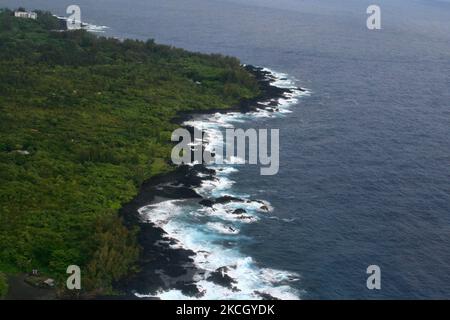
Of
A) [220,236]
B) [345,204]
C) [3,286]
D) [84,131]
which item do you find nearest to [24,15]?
[84,131]

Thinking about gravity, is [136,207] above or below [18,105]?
below

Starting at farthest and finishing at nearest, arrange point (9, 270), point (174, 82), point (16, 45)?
point (16, 45) < point (174, 82) < point (9, 270)

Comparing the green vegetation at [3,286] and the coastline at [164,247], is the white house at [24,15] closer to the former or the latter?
the coastline at [164,247]

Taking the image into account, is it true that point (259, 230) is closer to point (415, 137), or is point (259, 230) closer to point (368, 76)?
point (415, 137)

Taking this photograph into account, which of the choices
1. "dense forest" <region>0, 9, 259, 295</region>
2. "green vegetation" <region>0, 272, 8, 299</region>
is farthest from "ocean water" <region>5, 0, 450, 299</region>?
"green vegetation" <region>0, 272, 8, 299</region>

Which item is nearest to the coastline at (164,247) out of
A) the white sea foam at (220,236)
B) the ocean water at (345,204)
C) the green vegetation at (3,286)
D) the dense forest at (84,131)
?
the white sea foam at (220,236)

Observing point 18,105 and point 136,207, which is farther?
point 18,105

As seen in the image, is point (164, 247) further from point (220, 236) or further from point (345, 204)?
point (345, 204)
